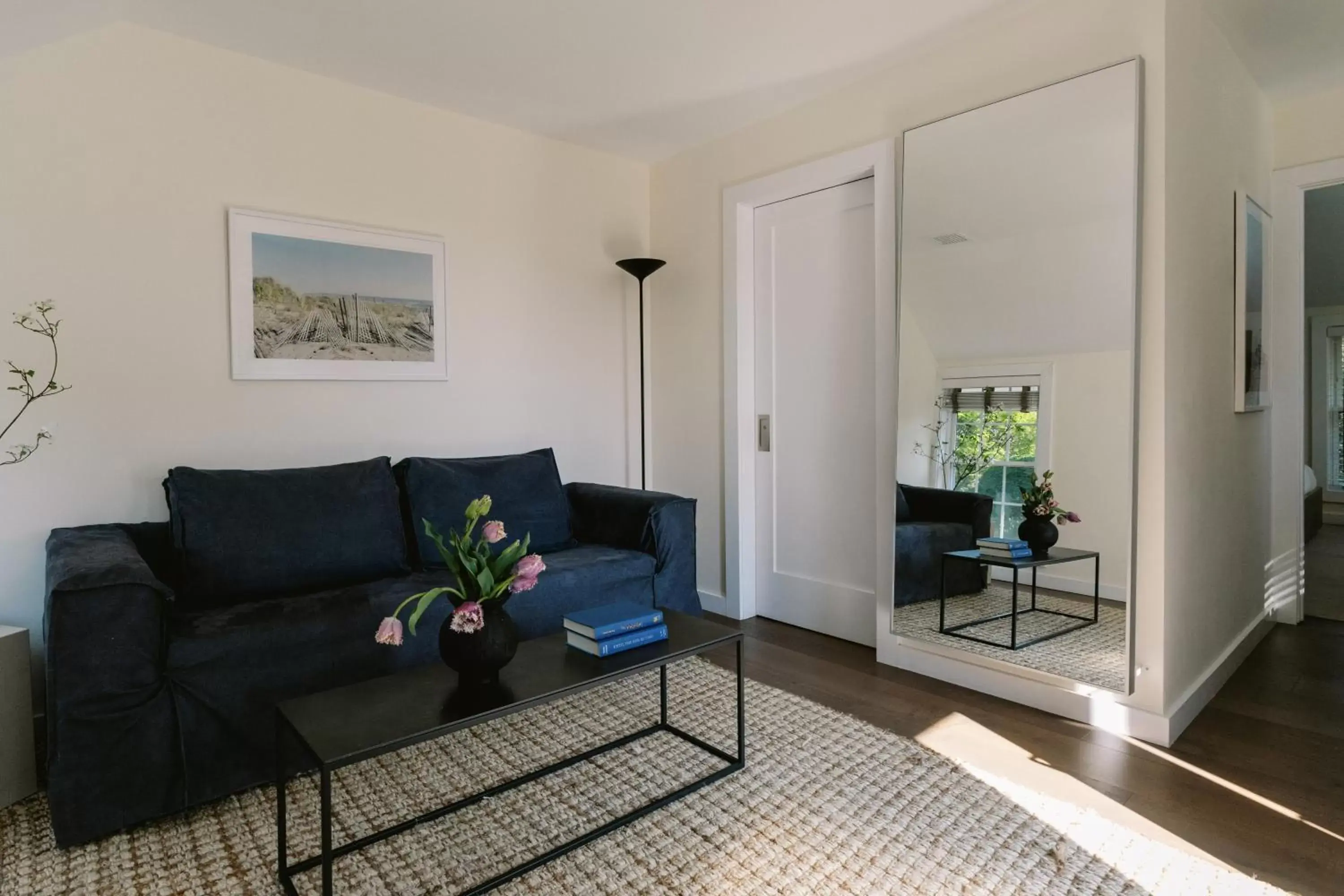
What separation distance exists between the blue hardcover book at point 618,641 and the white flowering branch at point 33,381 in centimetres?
200

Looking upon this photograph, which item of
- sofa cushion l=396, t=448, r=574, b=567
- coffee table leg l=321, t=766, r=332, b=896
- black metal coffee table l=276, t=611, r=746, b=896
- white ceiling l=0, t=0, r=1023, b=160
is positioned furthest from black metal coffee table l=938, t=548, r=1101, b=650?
coffee table leg l=321, t=766, r=332, b=896

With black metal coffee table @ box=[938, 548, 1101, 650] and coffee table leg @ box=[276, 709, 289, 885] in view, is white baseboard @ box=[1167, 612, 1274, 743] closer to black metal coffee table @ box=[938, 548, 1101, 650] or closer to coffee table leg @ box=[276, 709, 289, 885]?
black metal coffee table @ box=[938, 548, 1101, 650]

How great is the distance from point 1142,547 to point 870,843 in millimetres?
1390

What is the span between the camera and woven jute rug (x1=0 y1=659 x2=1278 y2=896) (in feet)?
5.56

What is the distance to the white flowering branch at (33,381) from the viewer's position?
249 centimetres

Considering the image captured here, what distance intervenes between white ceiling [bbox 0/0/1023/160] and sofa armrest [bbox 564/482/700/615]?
6.03 feet

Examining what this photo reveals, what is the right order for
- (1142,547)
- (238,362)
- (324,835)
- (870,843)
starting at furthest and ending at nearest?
(238,362)
(1142,547)
(870,843)
(324,835)

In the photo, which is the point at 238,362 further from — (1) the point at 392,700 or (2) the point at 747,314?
(2) the point at 747,314

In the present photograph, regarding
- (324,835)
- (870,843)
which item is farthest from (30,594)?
(870,843)

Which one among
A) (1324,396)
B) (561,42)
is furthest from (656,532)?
(1324,396)

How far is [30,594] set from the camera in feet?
8.32

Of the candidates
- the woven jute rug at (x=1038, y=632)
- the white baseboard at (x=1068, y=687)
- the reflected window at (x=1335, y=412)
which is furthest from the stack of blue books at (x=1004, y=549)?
the reflected window at (x=1335, y=412)

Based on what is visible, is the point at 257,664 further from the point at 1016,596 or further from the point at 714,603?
the point at 1016,596

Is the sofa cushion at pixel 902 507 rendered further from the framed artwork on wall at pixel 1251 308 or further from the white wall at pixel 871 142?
the framed artwork on wall at pixel 1251 308
